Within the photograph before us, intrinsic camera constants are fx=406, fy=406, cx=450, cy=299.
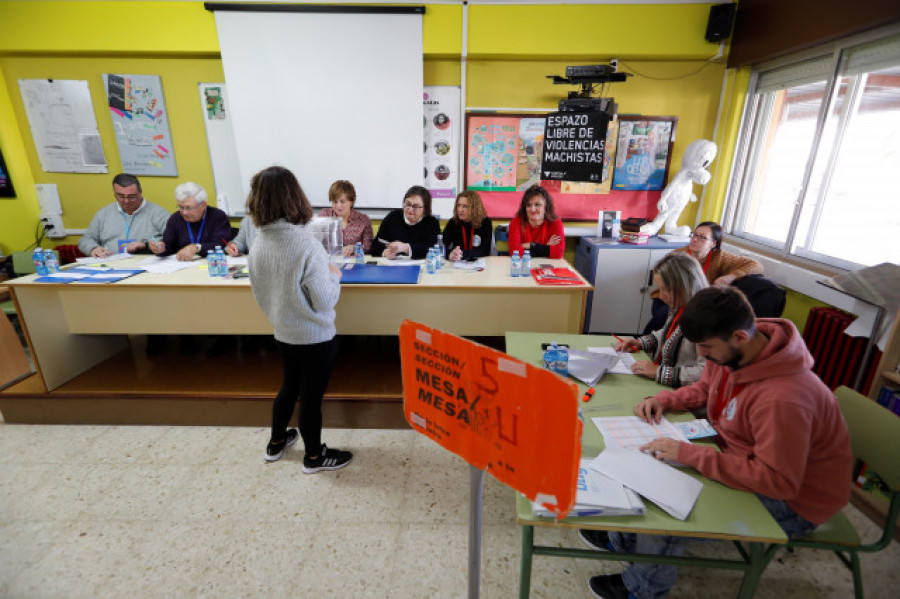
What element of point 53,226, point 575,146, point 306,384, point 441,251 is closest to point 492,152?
point 575,146

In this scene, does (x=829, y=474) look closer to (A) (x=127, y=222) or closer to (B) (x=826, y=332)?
(B) (x=826, y=332)

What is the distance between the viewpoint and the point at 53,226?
13.2 feet

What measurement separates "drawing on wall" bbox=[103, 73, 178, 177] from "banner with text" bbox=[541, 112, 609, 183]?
3581 mm

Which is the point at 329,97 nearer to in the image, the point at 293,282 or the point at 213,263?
the point at 213,263

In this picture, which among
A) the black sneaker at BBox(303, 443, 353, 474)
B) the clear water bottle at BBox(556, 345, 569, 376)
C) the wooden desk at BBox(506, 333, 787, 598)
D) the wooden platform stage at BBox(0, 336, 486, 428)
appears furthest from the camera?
the wooden platform stage at BBox(0, 336, 486, 428)

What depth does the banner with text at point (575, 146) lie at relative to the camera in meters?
3.41

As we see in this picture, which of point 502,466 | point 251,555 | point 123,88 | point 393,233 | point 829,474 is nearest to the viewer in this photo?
point 502,466

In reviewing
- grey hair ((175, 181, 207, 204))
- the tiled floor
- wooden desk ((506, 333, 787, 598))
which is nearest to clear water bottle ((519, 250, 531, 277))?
the tiled floor

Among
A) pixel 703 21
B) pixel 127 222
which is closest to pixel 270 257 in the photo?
pixel 127 222

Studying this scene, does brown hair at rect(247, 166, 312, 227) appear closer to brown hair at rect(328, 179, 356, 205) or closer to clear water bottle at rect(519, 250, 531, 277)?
brown hair at rect(328, 179, 356, 205)

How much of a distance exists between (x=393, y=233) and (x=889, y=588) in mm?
3189

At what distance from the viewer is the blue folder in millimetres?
2441

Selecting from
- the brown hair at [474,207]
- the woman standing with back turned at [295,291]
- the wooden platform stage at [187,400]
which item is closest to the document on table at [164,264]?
the wooden platform stage at [187,400]

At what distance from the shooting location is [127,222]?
3303 millimetres
